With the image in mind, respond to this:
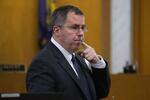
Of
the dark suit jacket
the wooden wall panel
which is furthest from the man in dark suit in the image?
the wooden wall panel

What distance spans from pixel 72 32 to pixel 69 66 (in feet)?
0.59

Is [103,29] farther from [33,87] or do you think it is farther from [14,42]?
[33,87]

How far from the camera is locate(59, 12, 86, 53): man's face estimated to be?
7.81 feet

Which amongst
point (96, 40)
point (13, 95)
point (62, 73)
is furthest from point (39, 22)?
point (13, 95)

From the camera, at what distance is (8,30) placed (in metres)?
4.94

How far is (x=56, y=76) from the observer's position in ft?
7.41

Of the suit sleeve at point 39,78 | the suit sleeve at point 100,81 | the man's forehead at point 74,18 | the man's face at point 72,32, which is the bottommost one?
the suit sleeve at point 100,81

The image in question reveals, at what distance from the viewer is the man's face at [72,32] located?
238 cm

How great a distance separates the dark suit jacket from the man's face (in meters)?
0.06

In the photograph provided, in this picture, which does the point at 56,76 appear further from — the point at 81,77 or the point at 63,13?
the point at 63,13

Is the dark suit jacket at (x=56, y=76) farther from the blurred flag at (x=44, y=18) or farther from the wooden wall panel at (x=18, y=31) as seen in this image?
the blurred flag at (x=44, y=18)

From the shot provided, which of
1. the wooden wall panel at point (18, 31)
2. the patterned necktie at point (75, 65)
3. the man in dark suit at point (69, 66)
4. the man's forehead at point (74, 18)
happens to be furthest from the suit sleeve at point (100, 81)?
the wooden wall panel at point (18, 31)

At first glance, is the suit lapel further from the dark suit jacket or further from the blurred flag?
the blurred flag

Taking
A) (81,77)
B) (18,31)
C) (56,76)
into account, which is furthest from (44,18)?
(56,76)
